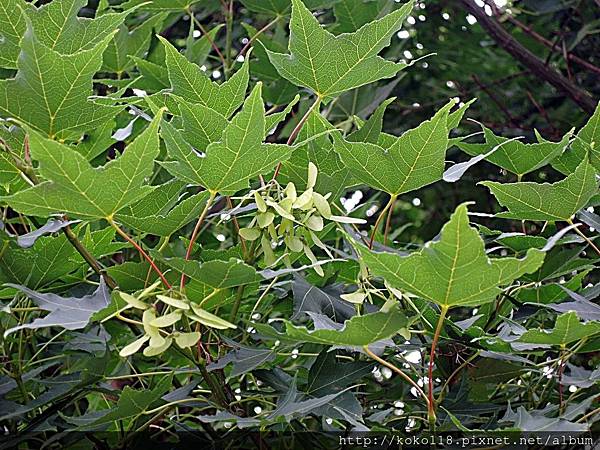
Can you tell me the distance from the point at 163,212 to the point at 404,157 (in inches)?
9.1

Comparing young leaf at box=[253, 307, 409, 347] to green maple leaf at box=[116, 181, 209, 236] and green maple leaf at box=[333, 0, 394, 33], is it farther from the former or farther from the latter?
green maple leaf at box=[333, 0, 394, 33]

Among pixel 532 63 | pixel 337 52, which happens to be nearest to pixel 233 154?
pixel 337 52

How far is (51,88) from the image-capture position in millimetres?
737

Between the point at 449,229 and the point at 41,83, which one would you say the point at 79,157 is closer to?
the point at 41,83

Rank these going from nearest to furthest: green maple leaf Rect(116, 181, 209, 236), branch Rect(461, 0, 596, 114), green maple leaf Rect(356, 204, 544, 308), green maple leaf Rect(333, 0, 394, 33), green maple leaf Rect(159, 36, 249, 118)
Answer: green maple leaf Rect(356, 204, 544, 308) → green maple leaf Rect(116, 181, 209, 236) → green maple leaf Rect(159, 36, 249, 118) → green maple leaf Rect(333, 0, 394, 33) → branch Rect(461, 0, 596, 114)

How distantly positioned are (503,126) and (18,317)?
4.22 ft

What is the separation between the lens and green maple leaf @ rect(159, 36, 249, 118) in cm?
82

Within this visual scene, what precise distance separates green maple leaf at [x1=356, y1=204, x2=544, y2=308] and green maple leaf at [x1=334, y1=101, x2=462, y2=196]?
16 centimetres

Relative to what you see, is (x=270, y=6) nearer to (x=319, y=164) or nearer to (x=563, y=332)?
(x=319, y=164)

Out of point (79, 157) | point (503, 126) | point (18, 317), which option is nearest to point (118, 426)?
point (18, 317)

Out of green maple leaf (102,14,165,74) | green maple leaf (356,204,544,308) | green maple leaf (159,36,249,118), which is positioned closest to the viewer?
green maple leaf (356,204,544,308)

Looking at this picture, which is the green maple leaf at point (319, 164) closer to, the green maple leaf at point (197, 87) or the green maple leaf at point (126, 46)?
the green maple leaf at point (197, 87)

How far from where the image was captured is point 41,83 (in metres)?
0.73

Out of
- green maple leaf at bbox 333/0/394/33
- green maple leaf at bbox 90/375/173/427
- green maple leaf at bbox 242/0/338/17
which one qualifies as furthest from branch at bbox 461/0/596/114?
green maple leaf at bbox 90/375/173/427
